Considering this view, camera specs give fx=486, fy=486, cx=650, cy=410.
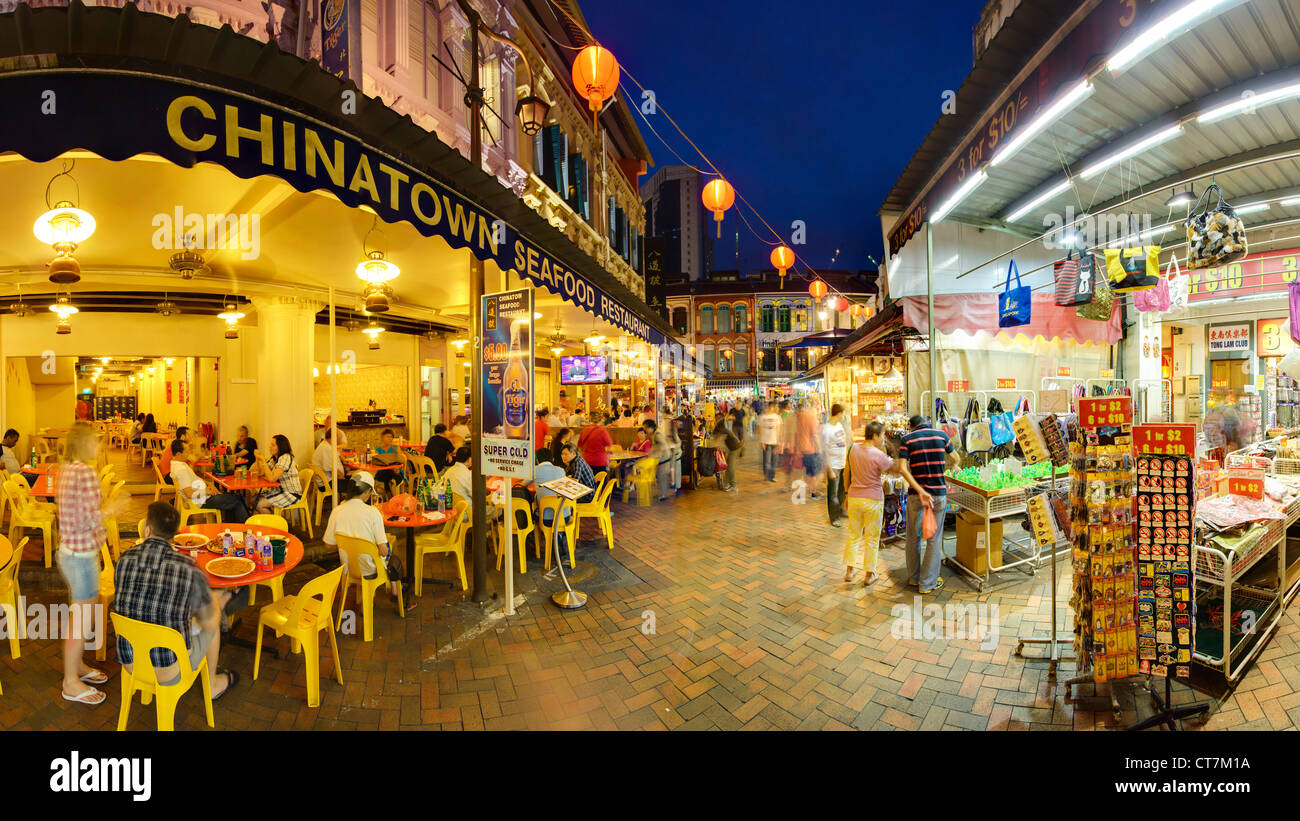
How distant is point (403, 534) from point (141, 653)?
330cm

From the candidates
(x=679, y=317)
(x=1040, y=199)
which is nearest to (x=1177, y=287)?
(x=1040, y=199)

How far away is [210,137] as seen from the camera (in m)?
2.50

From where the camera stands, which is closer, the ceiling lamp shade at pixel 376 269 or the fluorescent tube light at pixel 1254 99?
the fluorescent tube light at pixel 1254 99

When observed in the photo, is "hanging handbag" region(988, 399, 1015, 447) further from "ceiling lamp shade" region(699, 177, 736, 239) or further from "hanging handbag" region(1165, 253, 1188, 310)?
"ceiling lamp shade" region(699, 177, 736, 239)

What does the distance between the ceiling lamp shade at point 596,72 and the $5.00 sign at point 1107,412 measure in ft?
17.6

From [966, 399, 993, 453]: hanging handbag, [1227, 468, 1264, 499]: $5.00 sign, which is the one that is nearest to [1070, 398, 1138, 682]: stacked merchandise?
[1227, 468, 1264, 499]: $5.00 sign

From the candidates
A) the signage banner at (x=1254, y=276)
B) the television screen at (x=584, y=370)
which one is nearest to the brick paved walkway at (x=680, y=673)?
the signage banner at (x=1254, y=276)

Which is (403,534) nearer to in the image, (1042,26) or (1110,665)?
(1110,665)

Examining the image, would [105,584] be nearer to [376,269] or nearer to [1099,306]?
[376,269]

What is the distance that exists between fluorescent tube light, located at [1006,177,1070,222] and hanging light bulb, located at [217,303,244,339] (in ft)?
41.5

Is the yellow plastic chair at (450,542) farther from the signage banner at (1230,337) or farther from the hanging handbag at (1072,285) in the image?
the signage banner at (1230,337)

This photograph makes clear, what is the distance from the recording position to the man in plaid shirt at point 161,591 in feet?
9.11

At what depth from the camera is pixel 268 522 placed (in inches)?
173

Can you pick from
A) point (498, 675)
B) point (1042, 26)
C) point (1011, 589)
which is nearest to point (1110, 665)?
point (1011, 589)
